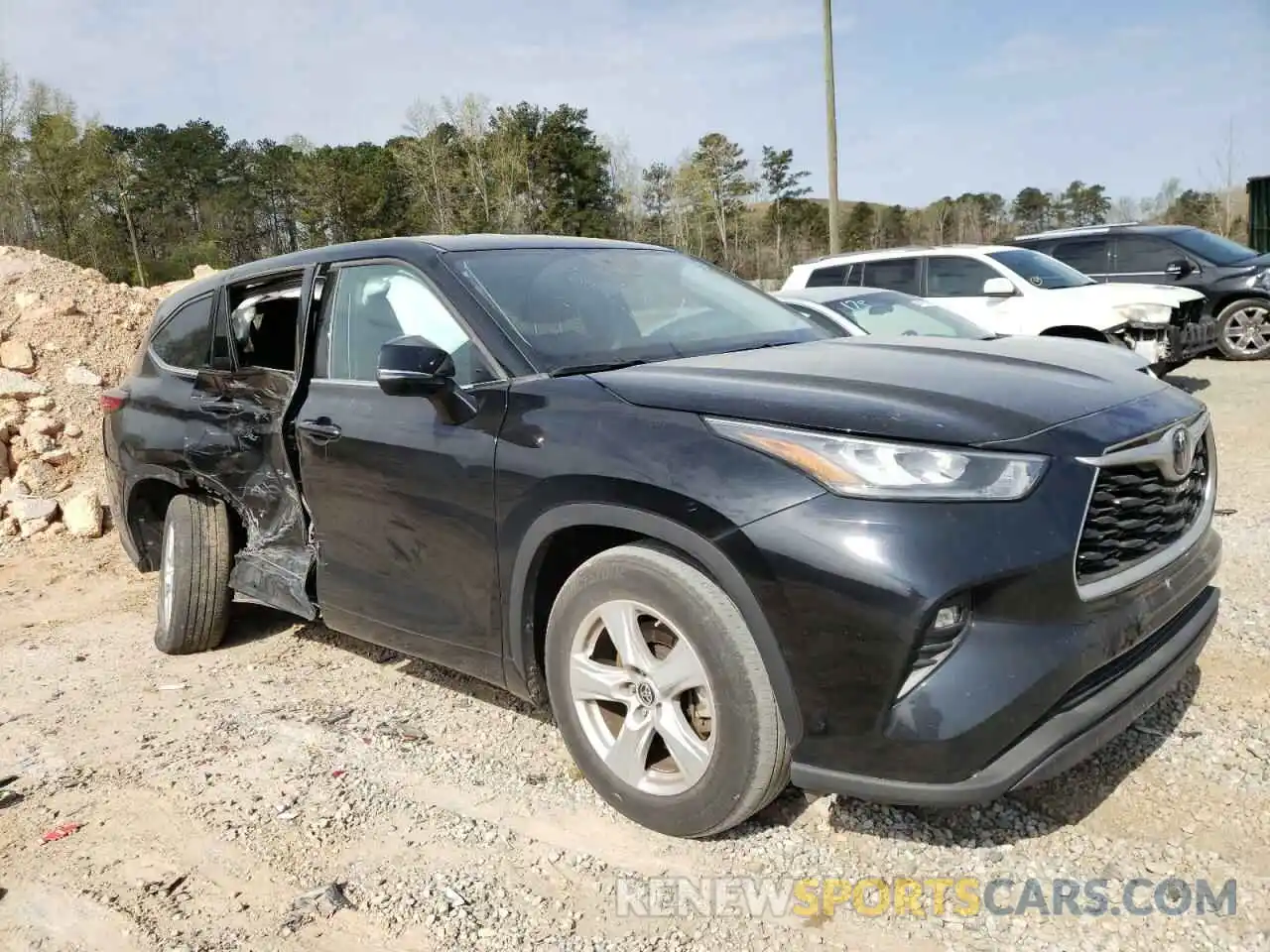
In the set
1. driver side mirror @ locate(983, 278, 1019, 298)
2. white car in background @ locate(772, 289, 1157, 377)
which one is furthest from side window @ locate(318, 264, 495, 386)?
driver side mirror @ locate(983, 278, 1019, 298)

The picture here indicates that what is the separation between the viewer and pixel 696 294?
3.84 meters

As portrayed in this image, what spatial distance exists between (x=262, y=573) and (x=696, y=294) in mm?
2166

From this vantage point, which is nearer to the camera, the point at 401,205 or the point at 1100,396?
the point at 1100,396

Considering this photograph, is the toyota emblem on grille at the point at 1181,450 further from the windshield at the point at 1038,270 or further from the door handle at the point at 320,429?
the windshield at the point at 1038,270

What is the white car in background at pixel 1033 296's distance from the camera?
9250mm

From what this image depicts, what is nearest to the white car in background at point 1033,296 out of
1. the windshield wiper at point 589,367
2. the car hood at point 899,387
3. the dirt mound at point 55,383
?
the car hood at point 899,387

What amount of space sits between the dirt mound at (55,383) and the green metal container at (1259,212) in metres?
20.8

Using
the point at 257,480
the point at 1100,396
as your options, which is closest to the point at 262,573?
the point at 257,480

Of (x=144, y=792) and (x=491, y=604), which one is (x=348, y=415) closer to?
(x=491, y=604)

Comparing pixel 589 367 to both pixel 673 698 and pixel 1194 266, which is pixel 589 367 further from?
pixel 1194 266

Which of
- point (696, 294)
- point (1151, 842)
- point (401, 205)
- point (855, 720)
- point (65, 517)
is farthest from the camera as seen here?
point (401, 205)

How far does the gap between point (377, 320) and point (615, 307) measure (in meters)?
0.90

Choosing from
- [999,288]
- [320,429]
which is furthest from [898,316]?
[320,429]

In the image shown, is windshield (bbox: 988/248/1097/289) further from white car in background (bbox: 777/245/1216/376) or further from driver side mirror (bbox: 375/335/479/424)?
driver side mirror (bbox: 375/335/479/424)
